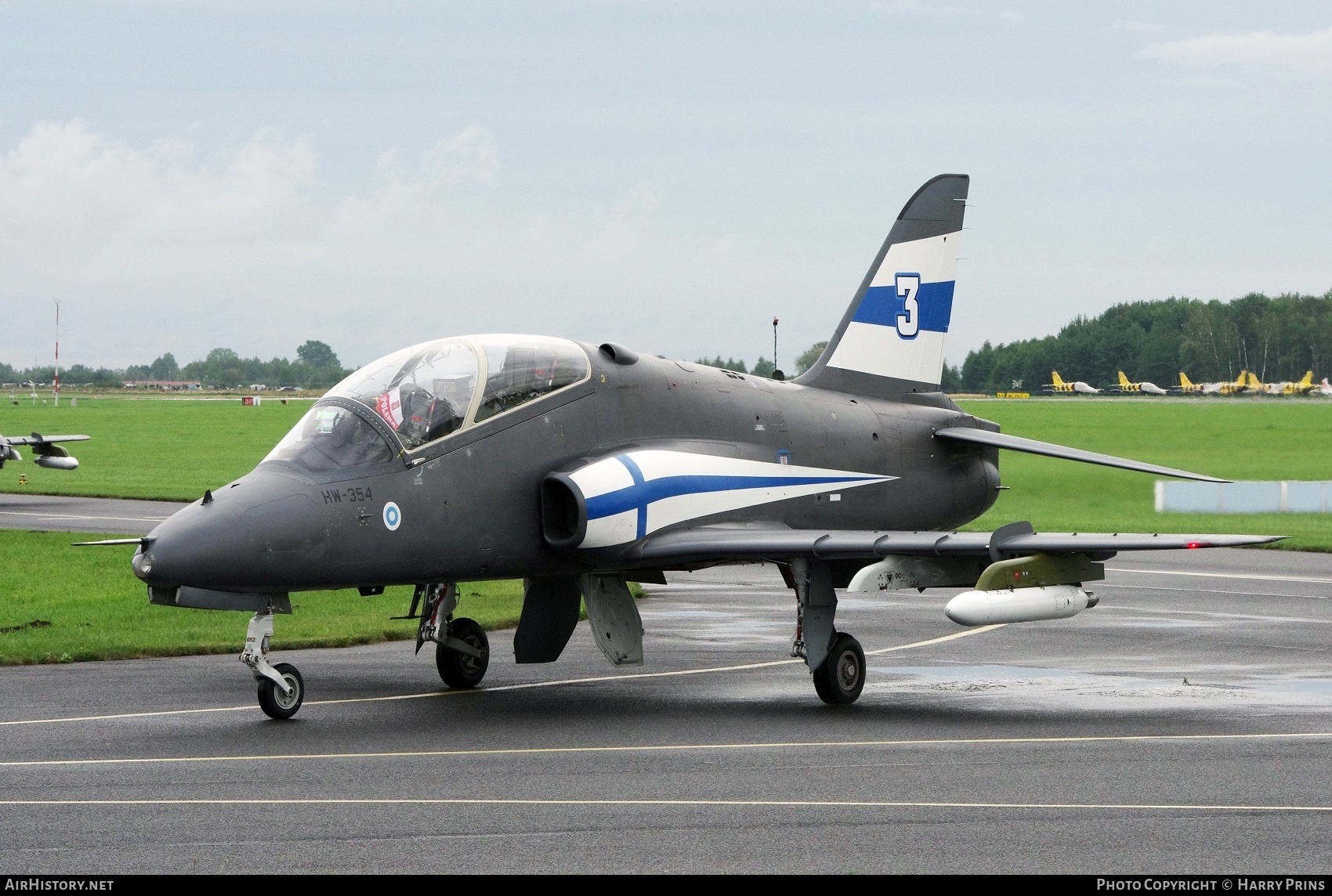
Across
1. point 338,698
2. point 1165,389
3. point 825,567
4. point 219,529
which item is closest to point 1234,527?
point 825,567

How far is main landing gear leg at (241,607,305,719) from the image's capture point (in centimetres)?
1222

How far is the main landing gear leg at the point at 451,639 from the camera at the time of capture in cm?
1470

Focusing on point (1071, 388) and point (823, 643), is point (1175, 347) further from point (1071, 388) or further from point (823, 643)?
point (823, 643)

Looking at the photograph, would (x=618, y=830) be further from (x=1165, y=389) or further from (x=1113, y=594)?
(x=1165, y=389)

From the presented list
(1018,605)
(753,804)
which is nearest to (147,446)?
(1018,605)

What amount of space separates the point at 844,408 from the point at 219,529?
7.33 m

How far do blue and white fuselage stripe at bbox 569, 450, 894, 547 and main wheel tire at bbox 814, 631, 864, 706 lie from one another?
168 cm

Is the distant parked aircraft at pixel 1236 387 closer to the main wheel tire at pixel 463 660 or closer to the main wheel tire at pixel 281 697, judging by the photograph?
the main wheel tire at pixel 463 660

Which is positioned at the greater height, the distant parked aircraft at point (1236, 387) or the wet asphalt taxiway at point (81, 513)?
the distant parked aircraft at point (1236, 387)

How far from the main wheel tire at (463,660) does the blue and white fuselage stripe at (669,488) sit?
2.13 metres

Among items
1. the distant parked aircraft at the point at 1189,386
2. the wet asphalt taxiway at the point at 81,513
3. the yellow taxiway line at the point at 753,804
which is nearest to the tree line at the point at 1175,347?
the distant parked aircraft at the point at 1189,386

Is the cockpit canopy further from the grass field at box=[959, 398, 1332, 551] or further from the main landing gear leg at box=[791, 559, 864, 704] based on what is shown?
the grass field at box=[959, 398, 1332, 551]

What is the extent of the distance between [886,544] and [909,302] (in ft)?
17.7
